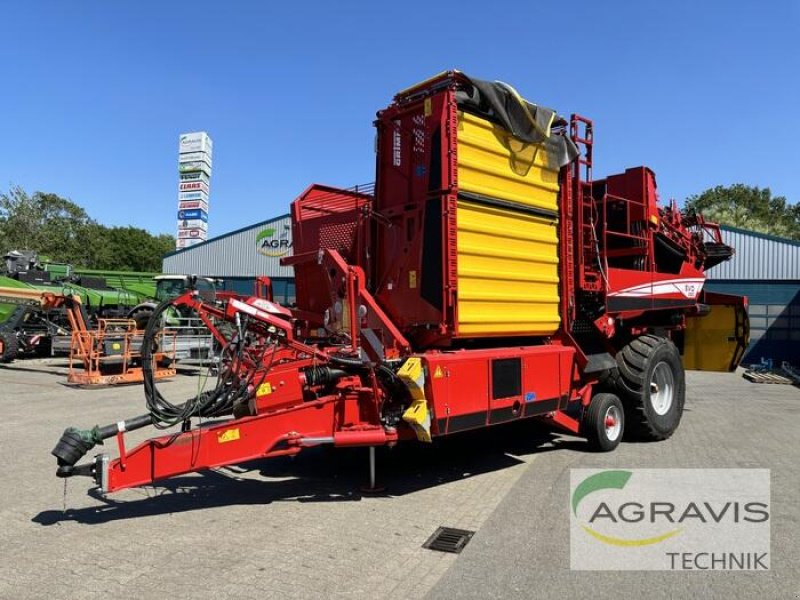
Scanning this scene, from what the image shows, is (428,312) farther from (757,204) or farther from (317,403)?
(757,204)

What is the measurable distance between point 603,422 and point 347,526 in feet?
12.3

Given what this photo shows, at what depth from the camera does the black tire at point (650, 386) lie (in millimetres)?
7758

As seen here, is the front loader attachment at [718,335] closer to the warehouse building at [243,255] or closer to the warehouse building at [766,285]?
the warehouse building at [766,285]

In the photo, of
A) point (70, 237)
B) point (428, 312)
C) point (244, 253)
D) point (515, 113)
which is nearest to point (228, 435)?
point (428, 312)

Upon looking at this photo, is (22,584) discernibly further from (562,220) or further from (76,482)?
(562,220)

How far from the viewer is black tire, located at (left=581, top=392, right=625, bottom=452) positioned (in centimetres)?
721

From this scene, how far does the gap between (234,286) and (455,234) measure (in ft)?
80.5

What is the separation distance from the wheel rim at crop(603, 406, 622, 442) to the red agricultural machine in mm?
23

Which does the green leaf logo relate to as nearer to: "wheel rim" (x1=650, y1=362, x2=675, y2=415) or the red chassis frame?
"wheel rim" (x1=650, y1=362, x2=675, y2=415)

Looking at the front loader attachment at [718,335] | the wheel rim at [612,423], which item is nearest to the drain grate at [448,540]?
the wheel rim at [612,423]

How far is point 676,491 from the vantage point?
5.74 m

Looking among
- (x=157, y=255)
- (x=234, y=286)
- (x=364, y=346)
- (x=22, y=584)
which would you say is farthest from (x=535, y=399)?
(x=157, y=255)

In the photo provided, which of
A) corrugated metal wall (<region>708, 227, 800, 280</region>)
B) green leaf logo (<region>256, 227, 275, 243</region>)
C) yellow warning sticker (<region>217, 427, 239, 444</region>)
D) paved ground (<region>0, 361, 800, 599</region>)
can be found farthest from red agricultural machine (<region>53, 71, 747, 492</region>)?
green leaf logo (<region>256, 227, 275, 243</region>)

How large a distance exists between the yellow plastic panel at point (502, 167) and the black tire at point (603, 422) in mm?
2444
